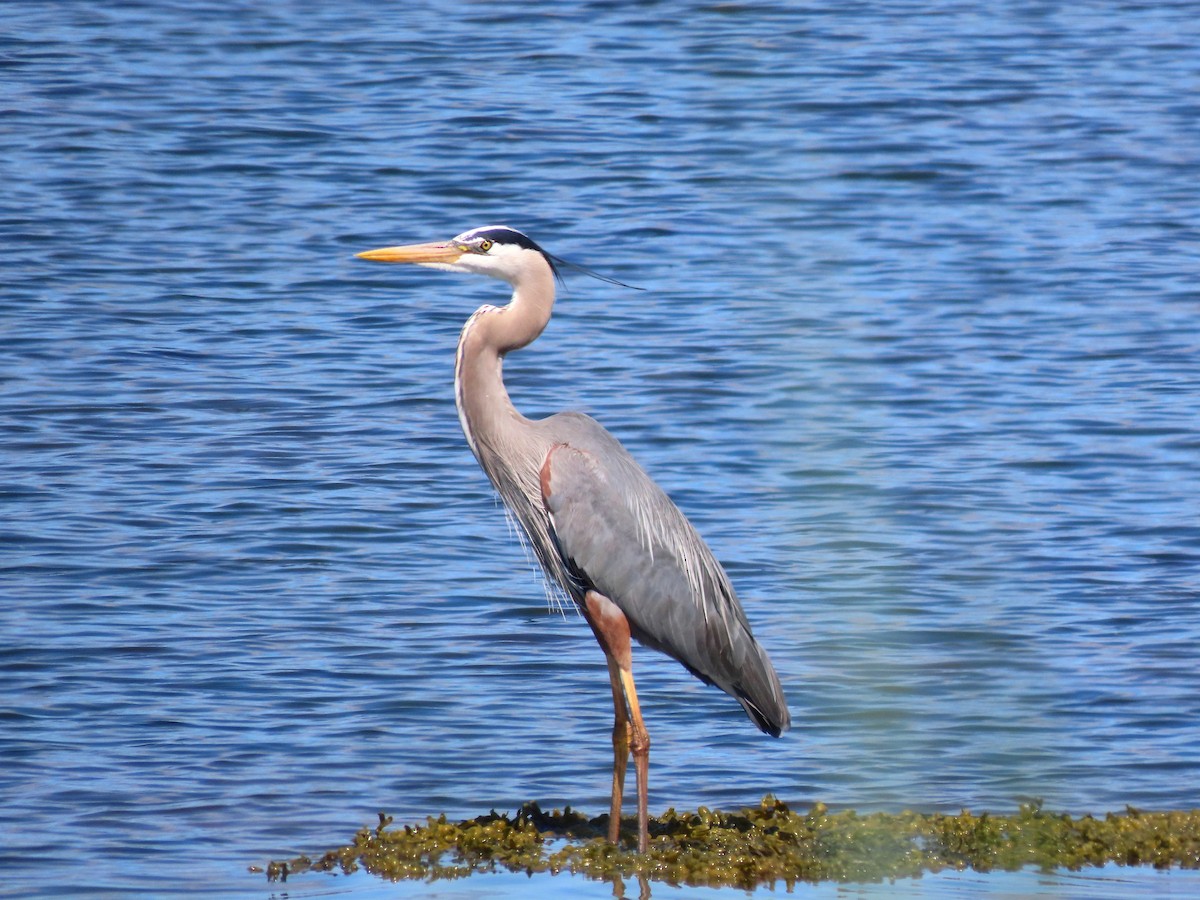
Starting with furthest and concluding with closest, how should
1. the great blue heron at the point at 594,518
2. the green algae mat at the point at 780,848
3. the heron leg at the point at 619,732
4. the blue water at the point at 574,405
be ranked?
the blue water at the point at 574,405 → the great blue heron at the point at 594,518 → the heron leg at the point at 619,732 → the green algae mat at the point at 780,848

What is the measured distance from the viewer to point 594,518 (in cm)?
628

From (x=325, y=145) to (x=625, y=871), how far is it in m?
12.4

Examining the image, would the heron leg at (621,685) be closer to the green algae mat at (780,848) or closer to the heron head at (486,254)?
the green algae mat at (780,848)

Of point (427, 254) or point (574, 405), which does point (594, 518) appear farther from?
point (574, 405)

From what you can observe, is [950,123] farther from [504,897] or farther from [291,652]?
[504,897]

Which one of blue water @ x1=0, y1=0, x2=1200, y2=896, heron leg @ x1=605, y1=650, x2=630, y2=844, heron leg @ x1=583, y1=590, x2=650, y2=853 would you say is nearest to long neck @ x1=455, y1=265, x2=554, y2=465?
heron leg @ x1=583, y1=590, x2=650, y2=853

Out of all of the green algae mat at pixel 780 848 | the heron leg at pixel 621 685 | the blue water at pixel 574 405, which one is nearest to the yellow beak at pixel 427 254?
the heron leg at pixel 621 685

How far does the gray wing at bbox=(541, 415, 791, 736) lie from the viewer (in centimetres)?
628

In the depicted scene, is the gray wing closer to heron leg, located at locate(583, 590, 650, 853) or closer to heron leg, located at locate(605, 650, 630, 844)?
heron leg, located at locate(583, 590, 650, 853)

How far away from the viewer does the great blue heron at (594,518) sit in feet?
20.5

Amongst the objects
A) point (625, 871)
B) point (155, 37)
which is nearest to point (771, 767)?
point (625, 871)

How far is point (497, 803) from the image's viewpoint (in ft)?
22.4

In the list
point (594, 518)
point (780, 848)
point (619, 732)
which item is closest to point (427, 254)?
point (594, 518)

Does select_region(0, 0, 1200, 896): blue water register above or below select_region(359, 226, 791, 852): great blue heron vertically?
below
